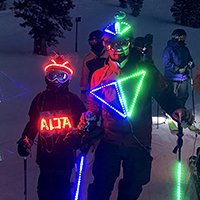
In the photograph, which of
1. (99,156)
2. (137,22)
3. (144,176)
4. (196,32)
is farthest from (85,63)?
(137,22)

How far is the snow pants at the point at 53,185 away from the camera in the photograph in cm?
266

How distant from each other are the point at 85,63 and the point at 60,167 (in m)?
2.19

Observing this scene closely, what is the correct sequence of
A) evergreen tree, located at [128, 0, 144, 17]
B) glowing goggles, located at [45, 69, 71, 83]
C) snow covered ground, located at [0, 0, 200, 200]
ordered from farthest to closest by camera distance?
evergreen tree, located at [128, 0, 144, 17], snow covered ground, located at [0, 0, 200, 200], glowing goggles, located at [45, 69, 71, 83]

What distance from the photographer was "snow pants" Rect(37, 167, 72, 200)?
2.66 metres

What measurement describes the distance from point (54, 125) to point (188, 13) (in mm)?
35209

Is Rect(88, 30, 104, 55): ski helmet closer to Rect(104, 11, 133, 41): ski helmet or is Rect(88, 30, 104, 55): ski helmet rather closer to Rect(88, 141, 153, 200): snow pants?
Rect(104, 11, 133, 41): ski helmet

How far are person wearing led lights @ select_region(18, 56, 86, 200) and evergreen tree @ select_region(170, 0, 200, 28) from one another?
32905mm

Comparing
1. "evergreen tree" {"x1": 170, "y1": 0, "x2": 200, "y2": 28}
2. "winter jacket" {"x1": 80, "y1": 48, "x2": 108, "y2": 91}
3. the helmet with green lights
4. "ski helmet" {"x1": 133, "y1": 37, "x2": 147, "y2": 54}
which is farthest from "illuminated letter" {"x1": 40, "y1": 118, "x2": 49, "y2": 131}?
"evergreen tree" {"x1": 170, "y1": 0, "x2": 200, "y2": 28}

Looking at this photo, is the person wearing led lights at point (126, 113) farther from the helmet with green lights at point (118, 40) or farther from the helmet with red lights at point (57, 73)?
the helmet with red lights at point (57, 73)

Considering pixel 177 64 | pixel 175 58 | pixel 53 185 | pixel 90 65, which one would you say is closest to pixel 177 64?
pixel 177 64

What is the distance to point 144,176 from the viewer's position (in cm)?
242

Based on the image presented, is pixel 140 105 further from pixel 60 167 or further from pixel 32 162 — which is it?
pixel 32 162

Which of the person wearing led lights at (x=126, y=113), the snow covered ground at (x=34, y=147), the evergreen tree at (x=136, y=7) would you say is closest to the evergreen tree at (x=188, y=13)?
the evergreen tree at (x=136, y=7)

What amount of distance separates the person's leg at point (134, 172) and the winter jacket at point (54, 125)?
723mm
